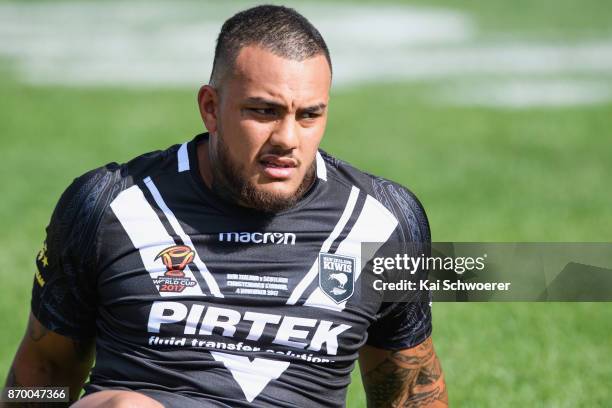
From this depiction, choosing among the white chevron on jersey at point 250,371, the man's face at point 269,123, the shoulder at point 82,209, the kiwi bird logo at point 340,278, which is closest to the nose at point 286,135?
the man's face at point 269,123

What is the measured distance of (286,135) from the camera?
14.6 feet

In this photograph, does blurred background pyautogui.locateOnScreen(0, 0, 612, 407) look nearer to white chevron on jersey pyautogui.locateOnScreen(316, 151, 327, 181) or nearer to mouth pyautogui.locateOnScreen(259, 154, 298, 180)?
white chevron on jersey pyautogui.locateOnScreen(316, 151, 327, 181)

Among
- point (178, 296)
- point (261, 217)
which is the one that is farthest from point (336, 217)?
point (178, 296)

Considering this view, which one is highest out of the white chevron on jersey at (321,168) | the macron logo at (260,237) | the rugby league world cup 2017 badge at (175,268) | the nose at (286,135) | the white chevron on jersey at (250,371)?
the white chevron on jersey at (321,168)

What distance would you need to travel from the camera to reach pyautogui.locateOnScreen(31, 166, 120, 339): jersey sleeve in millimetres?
4621

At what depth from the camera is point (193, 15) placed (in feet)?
90.3

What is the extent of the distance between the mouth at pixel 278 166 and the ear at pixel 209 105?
0.99 feet

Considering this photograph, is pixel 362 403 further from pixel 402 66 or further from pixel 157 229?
pixel 402 66

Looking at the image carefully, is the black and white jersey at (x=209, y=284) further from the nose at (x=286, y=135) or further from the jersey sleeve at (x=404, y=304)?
the nose at (x=286, y=135)

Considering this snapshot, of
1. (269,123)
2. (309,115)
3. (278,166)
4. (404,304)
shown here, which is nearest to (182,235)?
(278,166)

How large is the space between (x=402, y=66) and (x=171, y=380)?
17.6 m

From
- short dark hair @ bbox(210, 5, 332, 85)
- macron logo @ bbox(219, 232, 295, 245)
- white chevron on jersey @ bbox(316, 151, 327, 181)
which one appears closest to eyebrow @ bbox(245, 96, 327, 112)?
short dark hair @ bbox(210, 5, 332, 85)

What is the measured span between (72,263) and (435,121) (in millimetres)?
12753

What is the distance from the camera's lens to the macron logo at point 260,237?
4.65 meters
